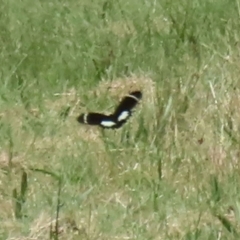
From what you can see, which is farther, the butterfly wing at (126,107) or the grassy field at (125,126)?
the butterfly wing at (126,107)

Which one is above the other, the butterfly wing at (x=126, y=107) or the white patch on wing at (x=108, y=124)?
the butterfly wing at (x=126, y=107)

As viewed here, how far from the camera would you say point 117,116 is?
4.22 metres

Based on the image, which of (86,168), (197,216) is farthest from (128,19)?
(197,216)

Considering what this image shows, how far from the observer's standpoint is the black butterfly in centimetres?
417

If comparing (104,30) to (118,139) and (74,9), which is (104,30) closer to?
(74,9)

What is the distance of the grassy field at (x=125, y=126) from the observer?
3555 millimetres

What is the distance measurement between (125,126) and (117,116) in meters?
0.13

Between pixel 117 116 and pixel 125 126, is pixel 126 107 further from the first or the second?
pixel 125 126

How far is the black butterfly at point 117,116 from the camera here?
417 centimetres

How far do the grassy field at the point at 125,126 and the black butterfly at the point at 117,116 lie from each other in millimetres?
43

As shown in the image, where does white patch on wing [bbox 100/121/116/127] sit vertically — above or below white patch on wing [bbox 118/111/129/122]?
below

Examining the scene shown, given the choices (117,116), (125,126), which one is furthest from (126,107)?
(125,126)

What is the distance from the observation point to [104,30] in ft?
17.0

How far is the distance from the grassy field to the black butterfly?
0.14 feet
